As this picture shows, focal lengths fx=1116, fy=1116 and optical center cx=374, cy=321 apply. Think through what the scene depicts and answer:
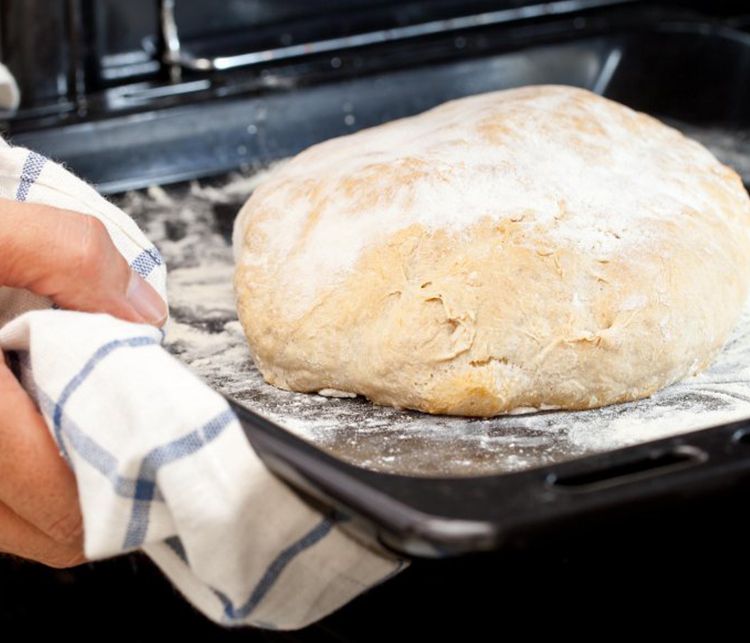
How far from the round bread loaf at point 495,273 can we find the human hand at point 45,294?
0.73ft

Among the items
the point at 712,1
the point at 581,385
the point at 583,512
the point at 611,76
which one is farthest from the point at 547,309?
the point at 712,1

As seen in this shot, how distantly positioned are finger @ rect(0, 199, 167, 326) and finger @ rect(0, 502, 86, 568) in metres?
0.17

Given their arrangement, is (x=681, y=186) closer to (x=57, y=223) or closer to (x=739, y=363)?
(x=739, y=363)

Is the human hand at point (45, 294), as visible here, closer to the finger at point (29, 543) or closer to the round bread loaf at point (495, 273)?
the finger at point (29, 543)

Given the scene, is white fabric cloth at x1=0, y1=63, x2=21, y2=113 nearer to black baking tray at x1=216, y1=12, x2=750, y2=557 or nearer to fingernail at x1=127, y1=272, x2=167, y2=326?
fingernail at x1=127, y1=272, x2=167, y2=326

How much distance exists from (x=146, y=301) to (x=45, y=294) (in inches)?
3.0

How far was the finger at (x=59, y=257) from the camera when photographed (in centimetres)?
80

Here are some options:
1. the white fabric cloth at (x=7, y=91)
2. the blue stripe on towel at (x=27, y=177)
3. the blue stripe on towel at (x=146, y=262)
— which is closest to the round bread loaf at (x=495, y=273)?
the blue stripe on towel at (x=146, y=262)

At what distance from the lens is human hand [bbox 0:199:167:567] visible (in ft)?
2.60

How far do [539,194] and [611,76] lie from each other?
78cm

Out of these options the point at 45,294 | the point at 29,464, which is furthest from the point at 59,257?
the point at 29,464

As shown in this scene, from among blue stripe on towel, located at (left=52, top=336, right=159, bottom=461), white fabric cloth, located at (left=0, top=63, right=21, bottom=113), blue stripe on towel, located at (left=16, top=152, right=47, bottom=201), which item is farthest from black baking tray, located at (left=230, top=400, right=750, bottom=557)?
white fabric cloth, located at (left=0, top=63, right=21, bottom=113)

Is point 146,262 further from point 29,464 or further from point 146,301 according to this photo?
point 29,464

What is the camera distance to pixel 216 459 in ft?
2.36
